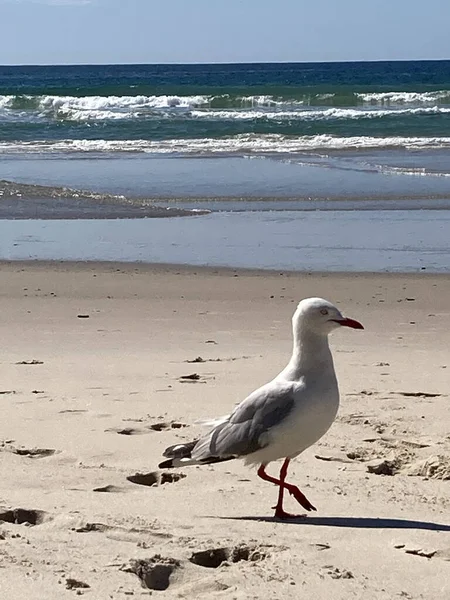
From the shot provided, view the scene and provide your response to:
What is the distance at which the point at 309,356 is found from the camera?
Result: 4.24 m

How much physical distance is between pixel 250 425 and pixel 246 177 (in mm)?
15007

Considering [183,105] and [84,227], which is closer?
[84,227]

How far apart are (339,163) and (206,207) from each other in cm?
688

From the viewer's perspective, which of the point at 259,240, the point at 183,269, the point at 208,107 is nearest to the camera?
the point at 183,269

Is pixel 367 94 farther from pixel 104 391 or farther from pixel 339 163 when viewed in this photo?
pixel 104 391

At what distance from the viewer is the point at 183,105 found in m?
43.3

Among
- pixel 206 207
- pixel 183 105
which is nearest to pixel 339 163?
pixel 206 207

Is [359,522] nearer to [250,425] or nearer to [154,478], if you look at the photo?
[250,425]

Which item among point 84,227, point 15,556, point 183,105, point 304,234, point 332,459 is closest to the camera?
point 15,556

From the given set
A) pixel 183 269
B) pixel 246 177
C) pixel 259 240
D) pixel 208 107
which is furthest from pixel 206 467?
pixel 208 107

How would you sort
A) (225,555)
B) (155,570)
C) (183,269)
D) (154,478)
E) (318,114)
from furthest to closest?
(318,114) < (183,269) < (154,478) < (225,555) < (155,570)

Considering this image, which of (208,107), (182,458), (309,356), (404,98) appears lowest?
(182,458)

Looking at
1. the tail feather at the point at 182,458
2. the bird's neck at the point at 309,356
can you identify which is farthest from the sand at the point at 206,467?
the bird's neck at the point at 309,356

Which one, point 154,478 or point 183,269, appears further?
point 183,269
